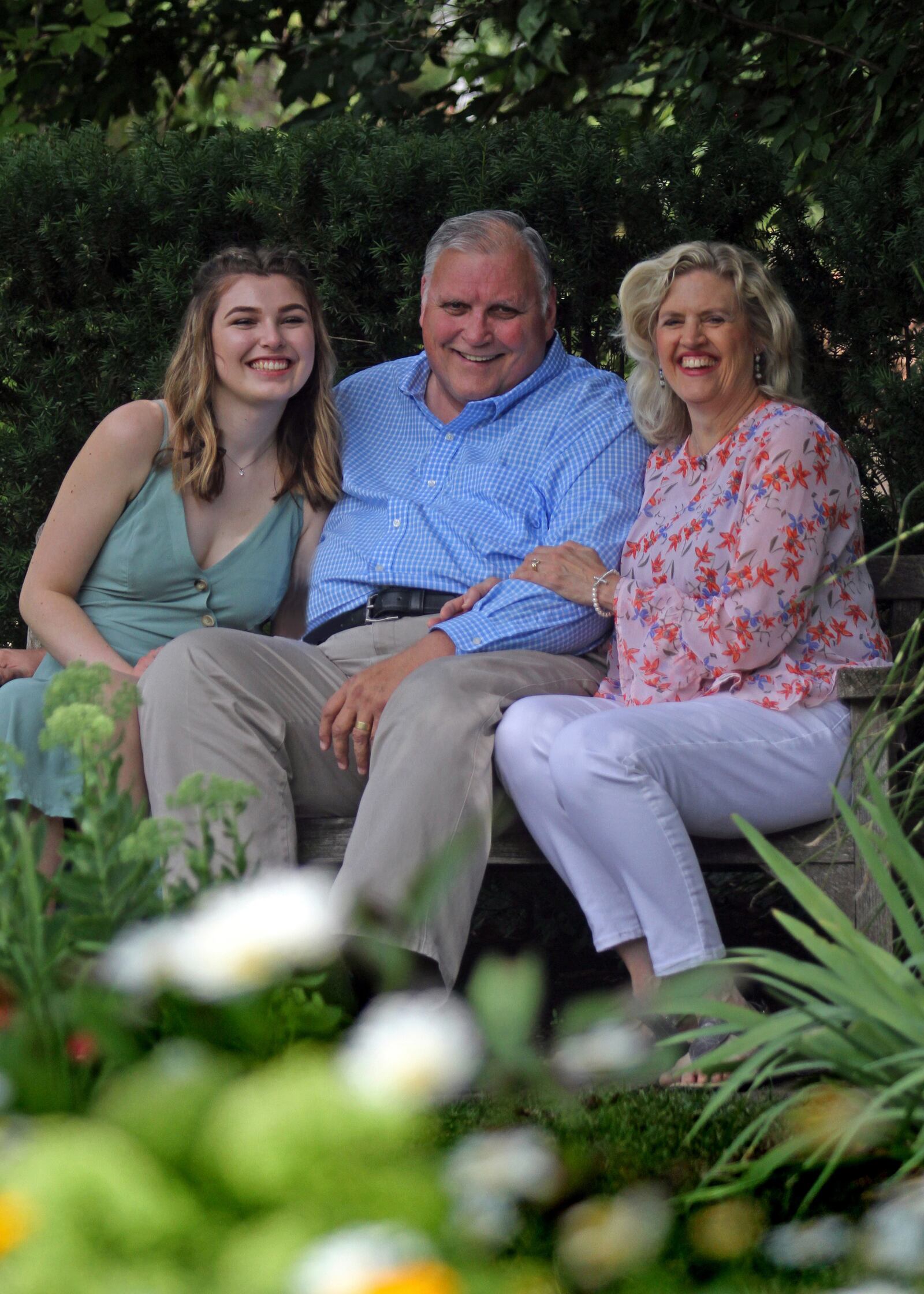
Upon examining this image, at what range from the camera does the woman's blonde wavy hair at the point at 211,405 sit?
11.2ft

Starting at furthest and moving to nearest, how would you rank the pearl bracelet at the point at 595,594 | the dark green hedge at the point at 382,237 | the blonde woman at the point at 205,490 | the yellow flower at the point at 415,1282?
the dark green hedge at the point at 382,237
the blonde woman at the point at 205,490
the pearl bracelet at the point at 595,594
the yellow flower at the point at 415,1282

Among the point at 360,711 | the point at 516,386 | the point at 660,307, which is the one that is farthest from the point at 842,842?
the point at 516,386

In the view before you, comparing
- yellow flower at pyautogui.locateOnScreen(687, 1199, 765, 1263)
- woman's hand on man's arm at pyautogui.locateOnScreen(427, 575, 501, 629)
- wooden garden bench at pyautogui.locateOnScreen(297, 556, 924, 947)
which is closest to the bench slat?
wooden garden bench at pyautogui.locateOnScreen(297, 556, 924, 947)

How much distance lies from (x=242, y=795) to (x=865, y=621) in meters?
2.05

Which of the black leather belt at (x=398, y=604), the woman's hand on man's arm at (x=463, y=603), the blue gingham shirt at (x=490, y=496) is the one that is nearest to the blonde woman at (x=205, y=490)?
the blue gingham shirt at (x=490, y=496)

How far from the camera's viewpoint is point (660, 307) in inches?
129

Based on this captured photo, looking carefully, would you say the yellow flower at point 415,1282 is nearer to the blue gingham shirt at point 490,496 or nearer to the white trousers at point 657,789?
the white trousers at point 657,789

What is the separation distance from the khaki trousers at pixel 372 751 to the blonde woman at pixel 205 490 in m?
0.32

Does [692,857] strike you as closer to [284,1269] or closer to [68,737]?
[68,737]

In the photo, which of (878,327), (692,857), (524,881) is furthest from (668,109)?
(692,857)

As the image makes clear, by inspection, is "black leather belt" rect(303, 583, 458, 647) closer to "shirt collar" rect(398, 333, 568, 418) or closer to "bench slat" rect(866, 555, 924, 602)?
"shirt collar" rect(398, 333, 568, 418)

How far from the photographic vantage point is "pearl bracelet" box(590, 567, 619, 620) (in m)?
3.16

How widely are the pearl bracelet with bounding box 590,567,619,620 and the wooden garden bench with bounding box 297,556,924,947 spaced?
521 millimetres

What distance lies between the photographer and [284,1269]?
812 mm
